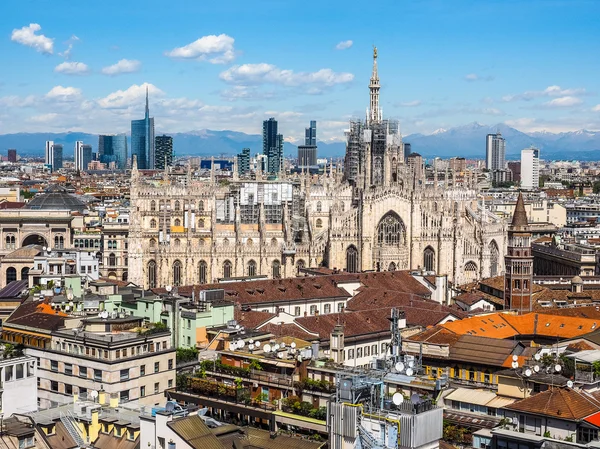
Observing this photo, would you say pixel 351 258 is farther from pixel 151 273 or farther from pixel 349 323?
pixel 349 323

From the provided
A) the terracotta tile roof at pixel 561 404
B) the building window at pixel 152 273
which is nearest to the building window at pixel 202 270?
the building window at pixel 152 273

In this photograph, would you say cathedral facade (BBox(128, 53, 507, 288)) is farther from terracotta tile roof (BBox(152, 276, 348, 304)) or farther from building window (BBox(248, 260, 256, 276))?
terracotta tile roof (BBox(152, 276, 348, 304))

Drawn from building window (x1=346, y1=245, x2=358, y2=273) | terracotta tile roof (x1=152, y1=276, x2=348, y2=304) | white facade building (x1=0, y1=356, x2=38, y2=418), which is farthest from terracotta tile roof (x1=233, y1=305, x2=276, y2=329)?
building window (x1=346, y1=245, x2=358, y2=273)

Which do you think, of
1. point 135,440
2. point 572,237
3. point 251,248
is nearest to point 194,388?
point 135,440

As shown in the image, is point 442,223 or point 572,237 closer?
point 442,223

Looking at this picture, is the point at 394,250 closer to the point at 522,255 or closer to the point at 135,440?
the point at 522,255

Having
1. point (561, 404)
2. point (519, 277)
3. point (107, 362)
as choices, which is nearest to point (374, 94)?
point (519, 277)

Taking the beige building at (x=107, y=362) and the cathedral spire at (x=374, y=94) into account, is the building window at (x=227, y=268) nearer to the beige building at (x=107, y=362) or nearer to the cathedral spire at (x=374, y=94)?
the cathedral spire at (x=374, y=94)
